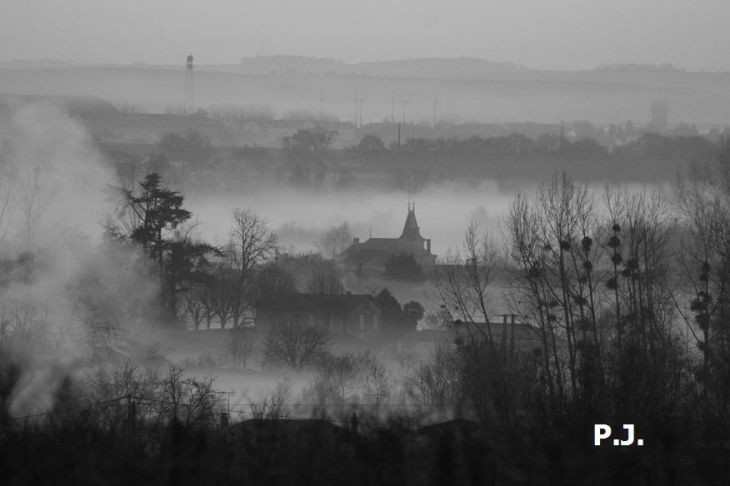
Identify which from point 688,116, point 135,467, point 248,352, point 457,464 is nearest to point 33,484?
Answer: point 135,467

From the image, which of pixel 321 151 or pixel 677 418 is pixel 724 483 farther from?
pixel 321 151

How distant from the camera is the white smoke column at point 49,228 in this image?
53.2 ft

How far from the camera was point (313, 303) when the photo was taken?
822 inches

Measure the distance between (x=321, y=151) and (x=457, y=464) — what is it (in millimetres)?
28743

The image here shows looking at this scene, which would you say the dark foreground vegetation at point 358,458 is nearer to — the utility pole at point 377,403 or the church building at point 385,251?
the utility pole at point 377,403

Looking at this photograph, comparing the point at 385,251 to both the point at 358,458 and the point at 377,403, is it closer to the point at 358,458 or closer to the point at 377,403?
the point at 377,403

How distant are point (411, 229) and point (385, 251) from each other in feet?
7.00

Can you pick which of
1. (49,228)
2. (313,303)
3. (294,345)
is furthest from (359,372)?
(49,228)

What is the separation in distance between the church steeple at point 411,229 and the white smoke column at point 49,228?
5896mm

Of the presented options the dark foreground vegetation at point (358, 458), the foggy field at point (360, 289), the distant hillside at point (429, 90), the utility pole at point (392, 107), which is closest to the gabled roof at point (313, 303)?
the foggy field at point (360, 289)

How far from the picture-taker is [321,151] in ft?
128

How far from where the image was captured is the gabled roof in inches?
810

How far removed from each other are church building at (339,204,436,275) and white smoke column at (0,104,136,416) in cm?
453

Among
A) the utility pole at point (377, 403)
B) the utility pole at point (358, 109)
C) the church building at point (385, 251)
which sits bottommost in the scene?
the utility pole at point (377, 403)
